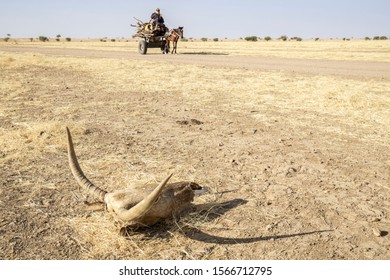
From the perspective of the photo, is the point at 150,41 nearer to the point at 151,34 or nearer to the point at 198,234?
the point at 151,34

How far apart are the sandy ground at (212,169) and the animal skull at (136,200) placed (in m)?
0.15

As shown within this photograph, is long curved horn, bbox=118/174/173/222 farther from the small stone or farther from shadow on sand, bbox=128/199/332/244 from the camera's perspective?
the small stone

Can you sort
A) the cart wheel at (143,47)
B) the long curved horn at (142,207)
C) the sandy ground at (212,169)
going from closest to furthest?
1. the long curved horn at (142,207)
2. the sandy ground at (212,169)
3. the cart wheel at (143,47)

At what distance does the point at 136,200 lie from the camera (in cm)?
302

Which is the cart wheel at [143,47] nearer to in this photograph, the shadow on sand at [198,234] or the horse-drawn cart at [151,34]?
the horse-drawn cart at [151,34]

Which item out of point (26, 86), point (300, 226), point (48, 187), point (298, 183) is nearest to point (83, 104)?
point (26, 86)

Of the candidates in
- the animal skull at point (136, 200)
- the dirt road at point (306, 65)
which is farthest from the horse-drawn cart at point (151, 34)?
the animal skull at point (136, 200)

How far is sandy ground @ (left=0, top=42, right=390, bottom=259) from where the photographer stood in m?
3.14

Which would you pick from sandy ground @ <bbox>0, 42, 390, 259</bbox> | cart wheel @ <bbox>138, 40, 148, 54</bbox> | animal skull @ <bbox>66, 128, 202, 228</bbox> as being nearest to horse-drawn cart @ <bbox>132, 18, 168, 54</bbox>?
cart wheel @ <bbox>138, 40, 148, 54</bbox>

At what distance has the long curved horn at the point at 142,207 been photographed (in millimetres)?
2375

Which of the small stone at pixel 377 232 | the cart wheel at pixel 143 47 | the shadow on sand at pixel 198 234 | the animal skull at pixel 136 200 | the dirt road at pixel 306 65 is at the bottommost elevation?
the shadow on sand at pixel 198 234

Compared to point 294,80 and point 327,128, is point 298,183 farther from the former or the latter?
point 294,80

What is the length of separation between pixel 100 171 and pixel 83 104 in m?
4.69

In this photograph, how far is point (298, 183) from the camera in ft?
14.3
